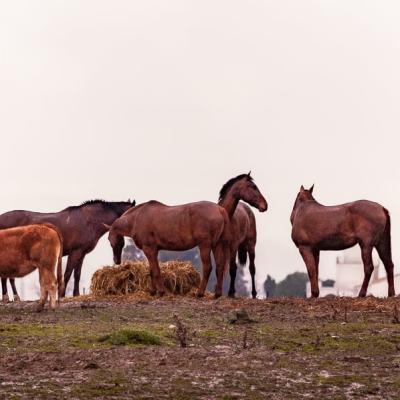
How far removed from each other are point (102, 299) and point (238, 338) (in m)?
7.25

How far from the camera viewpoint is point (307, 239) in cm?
2159

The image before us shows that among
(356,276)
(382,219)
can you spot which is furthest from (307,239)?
(356,276)

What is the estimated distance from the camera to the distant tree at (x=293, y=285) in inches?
3157

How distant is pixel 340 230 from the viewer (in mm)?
21156

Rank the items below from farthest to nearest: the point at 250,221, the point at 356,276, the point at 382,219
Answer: the point at 356,276
the point at 250,221
the point at 382,219

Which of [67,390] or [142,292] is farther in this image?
[142,292]

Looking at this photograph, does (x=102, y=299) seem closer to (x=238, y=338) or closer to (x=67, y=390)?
(x=238, y=338)

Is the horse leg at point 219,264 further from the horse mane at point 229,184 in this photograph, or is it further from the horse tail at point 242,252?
the horse tail at point 242,252

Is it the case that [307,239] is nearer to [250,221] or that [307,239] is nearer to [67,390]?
[250,221]

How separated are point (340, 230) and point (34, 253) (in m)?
6.19

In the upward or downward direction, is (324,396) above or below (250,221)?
below

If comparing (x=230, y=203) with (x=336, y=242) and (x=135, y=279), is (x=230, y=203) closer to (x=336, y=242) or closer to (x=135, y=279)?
(x=336, y=242)

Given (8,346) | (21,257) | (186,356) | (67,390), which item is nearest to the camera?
(67,390)

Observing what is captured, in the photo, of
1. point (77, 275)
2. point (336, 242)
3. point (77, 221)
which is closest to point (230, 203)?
point (336, 242)
